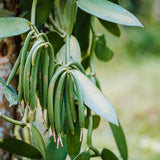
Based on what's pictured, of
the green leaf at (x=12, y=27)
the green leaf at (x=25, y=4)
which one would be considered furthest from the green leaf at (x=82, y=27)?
the green leaf at (x=12, y=27)

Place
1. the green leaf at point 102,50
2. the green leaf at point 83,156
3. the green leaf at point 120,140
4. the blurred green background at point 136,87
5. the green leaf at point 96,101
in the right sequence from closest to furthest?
1. the green leaf at point 96,101
2. the green leaf at point 83,156
3. the green leaf at point 120,140
4. the green leaf at point 102,50
5. the blurred green background at point 136,87

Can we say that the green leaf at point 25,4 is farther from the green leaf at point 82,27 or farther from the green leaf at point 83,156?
the green leaf at point 83,156

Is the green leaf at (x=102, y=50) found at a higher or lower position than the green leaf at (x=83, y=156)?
higher

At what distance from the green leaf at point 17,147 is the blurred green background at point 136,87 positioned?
0.83m

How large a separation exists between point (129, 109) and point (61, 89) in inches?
93.9

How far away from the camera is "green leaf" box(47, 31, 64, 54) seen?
801 mm

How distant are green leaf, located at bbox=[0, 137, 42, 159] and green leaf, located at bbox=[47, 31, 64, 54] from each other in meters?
0.21

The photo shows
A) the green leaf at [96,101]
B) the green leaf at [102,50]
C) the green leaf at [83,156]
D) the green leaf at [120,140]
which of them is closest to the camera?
the green leaf at [96,101]

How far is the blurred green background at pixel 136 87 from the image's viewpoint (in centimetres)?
191

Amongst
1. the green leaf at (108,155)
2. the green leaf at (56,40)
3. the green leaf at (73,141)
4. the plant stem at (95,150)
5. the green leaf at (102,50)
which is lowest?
the green leaf at (108,155)

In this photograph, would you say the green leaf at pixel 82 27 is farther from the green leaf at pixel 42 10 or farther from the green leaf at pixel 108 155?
the green leaf at pixel 108 155

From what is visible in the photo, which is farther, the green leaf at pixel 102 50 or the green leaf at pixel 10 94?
the green leaf at pixel 102 50

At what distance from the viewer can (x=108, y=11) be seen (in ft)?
2.35

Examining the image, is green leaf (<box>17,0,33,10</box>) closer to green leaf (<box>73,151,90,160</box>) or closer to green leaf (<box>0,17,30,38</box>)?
green leaf (<box>0,17,30,38</box>)
